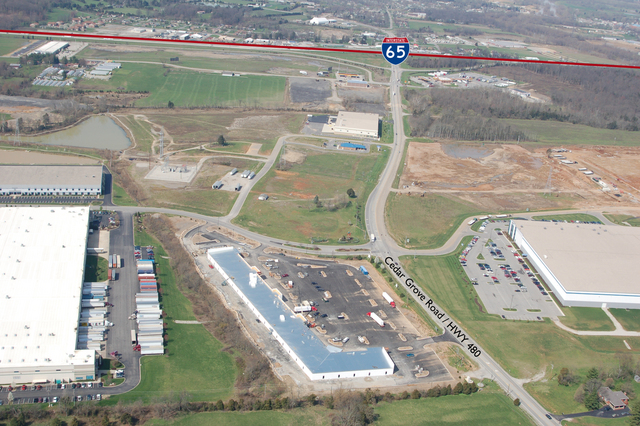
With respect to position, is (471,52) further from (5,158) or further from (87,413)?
(87,413)

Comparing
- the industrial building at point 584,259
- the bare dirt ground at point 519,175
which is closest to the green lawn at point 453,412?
the industrial building at point 584,259

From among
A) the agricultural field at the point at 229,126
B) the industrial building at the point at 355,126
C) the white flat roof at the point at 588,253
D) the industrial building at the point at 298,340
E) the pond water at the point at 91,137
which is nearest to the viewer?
the industrial building at the point at 298,340

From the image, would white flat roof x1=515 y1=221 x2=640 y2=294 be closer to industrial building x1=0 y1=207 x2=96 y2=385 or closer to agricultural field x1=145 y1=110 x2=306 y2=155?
agricultural field x1=145 y1=110 x2=306 y2=155

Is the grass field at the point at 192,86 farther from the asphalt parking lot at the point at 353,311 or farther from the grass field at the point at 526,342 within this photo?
the grass field at the point at 526,342

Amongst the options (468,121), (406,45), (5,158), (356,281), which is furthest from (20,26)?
(406,45)

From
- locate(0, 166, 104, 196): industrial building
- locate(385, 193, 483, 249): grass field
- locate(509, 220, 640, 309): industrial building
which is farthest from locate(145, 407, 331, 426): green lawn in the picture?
locate(0, 166, 104, 196): industrial building

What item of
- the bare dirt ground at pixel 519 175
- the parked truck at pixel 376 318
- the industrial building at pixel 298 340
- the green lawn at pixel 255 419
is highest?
the bare dirt ground at pixel 519 175
